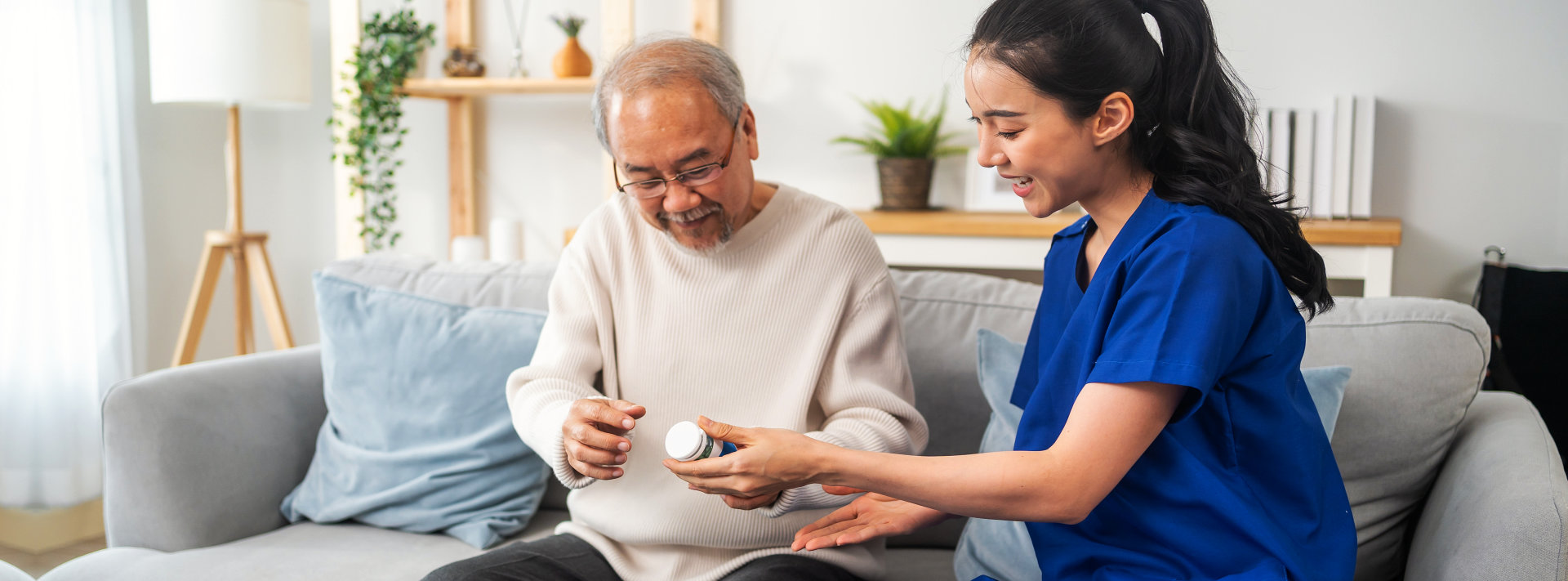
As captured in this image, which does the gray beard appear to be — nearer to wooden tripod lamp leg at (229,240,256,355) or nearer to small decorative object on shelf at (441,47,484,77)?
wooden tripod lamp leg at (229,240,256,355)

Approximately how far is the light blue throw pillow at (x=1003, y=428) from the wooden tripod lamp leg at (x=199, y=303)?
2.35 m

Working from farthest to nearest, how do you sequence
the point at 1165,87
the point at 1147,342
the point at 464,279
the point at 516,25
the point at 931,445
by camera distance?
the point at 516,25
the point at 464,279
the point at 931,445
the point at 1165,87
the point at 1147,342

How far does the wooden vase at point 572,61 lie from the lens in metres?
3.08

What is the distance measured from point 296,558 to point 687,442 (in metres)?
0.85

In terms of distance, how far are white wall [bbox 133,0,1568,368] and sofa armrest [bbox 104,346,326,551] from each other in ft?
5.52

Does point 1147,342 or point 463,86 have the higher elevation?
point 463,86

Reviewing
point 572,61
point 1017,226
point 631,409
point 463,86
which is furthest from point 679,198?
point 463,86

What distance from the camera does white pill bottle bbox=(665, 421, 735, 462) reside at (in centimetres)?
90

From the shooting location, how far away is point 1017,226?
8.48ft

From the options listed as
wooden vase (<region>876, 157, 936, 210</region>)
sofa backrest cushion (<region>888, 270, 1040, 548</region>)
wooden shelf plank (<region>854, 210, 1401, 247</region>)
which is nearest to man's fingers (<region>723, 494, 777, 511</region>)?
sofa backrest cushion (<region>888, 270, 1040, 548</region>)

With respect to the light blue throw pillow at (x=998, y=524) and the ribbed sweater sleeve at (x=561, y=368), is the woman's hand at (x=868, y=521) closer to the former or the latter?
the light blue throw pillow at (x=998, y=524)

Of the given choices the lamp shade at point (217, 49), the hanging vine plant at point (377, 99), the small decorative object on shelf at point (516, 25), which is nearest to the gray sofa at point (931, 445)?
the lamp shade at point (217, 49)

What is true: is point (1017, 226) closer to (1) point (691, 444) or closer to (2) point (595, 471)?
(2) point (595, 471)

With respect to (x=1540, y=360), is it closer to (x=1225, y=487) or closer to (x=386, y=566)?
(x=1225, y=487)
